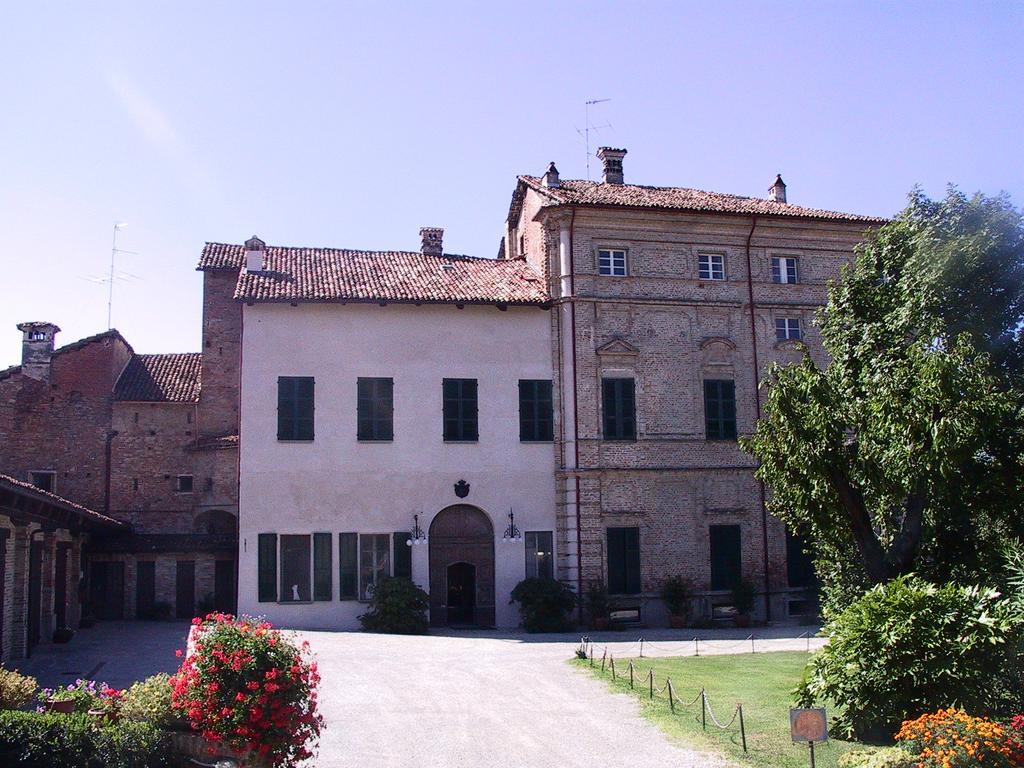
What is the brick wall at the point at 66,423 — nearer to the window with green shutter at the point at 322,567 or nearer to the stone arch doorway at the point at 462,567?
the window with green shutter at the point at 322,567

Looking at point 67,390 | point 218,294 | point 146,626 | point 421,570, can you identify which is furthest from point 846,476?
point 67,390

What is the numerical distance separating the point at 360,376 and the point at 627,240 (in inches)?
345

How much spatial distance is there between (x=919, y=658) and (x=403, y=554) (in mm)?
16771

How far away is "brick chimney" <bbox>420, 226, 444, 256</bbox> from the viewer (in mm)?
33375

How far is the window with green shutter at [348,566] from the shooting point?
89.6ft

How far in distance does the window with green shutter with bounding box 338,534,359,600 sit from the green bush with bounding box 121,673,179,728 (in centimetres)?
1535

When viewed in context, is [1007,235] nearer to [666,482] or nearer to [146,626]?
[666,482]

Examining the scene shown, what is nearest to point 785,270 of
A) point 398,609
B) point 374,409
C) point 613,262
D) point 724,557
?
point 613,262

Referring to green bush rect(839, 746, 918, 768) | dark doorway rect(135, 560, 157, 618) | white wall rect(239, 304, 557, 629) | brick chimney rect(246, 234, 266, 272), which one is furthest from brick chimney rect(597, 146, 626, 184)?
green bush rect(839, 746, 918, 768)

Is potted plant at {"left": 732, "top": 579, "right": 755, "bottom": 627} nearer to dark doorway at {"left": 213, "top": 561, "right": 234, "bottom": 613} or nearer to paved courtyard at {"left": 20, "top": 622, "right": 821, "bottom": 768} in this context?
paved courtyard at {"left": 20, "top": 622, "right": 821, "bottom": 768}

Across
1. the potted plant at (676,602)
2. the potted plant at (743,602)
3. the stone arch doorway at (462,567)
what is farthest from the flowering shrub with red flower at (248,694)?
the potted plant at (743,602)

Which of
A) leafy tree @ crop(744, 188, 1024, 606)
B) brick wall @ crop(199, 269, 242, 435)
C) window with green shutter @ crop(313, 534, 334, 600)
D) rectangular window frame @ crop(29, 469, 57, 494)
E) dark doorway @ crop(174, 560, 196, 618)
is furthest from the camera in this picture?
brick wall @ crop(199, 269, 242, 435)

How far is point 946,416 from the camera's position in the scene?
15219 millimetres

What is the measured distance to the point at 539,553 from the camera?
28406 millimetres
